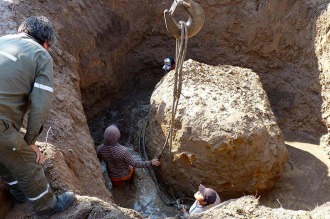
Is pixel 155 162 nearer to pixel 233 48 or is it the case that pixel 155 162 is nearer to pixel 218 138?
pixel 218 138

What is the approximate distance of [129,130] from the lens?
6844 millimetres

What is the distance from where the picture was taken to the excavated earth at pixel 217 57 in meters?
5.74

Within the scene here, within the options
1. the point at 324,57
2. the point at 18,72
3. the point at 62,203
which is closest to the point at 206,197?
the point at 62,203

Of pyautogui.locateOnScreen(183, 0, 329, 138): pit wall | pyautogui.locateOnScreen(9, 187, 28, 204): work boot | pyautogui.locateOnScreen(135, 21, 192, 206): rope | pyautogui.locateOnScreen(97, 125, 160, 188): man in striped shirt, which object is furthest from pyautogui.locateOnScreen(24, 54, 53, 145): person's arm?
pyautogui.locateOnScreen(183, 0, 329, 138): pit wall

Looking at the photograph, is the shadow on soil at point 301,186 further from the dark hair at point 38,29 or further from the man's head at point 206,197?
the dark hair at point 38,29

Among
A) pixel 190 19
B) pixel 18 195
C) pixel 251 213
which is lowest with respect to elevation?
pixel 18 195

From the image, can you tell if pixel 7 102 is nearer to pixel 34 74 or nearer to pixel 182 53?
pixel 34 74

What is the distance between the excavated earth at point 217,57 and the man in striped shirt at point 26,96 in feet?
5.16

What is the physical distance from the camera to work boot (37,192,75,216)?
3.34 m

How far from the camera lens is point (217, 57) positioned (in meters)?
7.88

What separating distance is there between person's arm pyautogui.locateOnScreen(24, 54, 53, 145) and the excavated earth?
1710 mm

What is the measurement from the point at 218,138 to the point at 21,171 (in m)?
2.75

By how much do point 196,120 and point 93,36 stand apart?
2.26 m

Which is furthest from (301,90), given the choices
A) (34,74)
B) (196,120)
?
(34,74)
